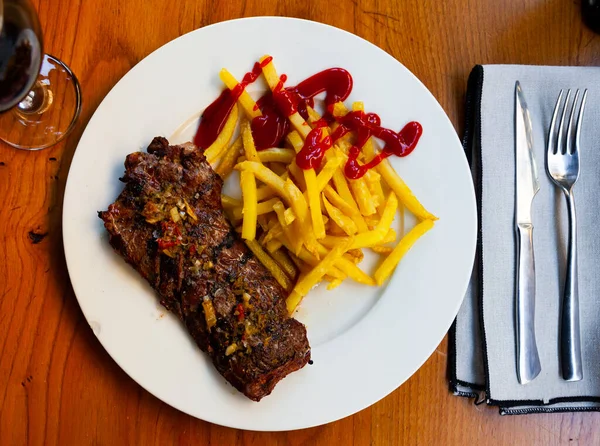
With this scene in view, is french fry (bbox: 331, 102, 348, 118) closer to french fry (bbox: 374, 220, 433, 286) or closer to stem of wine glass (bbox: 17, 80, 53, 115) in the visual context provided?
french fry (bbox: 374, 220, 433, 286)

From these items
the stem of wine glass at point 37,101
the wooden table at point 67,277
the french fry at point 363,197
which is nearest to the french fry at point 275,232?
the french fry at point 363,197

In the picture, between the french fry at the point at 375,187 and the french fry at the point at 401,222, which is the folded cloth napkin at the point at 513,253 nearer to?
the french fry at the point at 401,222

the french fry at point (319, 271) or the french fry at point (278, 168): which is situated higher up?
the french fry at point (278, 168)

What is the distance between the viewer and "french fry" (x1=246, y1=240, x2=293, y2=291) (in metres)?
2.84

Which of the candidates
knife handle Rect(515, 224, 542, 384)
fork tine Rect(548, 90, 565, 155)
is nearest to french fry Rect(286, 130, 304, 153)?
knife handle Rect(515, 224, 542, 384)

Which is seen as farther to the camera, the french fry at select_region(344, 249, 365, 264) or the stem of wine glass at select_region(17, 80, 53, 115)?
the stem of wine glass at select_region(17, 80, 53, 115)

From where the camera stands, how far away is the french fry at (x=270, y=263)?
2.84m

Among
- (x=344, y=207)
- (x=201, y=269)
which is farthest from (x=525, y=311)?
(x=201, y=269)

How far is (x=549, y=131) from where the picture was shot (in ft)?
10.4

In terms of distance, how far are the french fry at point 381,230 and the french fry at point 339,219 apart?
5 centimetres

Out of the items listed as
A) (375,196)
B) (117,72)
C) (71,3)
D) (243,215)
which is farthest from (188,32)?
(375,196)

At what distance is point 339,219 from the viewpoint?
2744 mm

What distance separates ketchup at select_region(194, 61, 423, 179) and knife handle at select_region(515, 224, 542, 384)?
2.79 feet

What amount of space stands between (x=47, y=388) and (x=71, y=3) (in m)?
2.20
